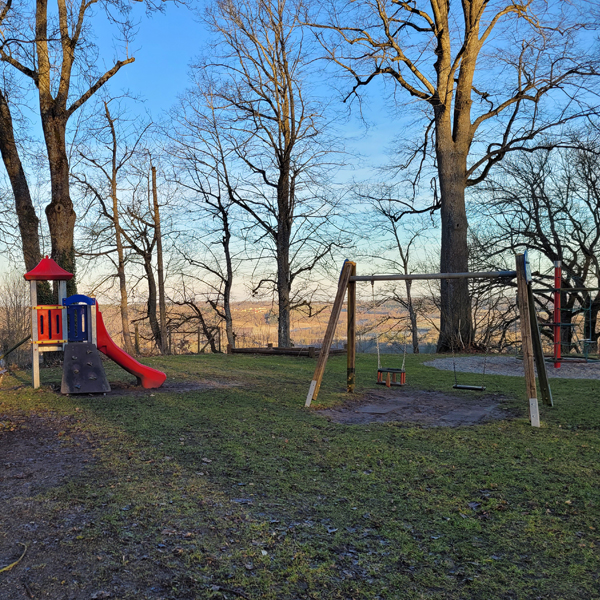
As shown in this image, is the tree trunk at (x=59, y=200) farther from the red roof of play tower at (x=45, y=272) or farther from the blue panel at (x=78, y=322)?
the blue panel at (x=78, y=322)

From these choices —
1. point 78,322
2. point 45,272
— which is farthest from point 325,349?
point 45,272

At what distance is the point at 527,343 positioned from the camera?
5.46m

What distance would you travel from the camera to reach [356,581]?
2.29 m

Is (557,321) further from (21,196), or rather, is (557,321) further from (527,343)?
(21,196)

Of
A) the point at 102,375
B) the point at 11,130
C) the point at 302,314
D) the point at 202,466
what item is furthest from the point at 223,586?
the point at 302,314

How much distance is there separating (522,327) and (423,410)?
1619mm

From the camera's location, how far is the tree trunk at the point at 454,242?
13695 millimetres

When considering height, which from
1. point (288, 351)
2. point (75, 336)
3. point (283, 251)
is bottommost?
point (288, 351)

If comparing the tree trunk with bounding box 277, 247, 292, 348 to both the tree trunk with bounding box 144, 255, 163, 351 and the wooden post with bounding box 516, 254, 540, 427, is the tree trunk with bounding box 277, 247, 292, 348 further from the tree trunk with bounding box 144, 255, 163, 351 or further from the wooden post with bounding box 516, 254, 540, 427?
the wooden post with bounding box 516, 254, 540, 427

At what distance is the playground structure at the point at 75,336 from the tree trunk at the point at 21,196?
3482 millimetres

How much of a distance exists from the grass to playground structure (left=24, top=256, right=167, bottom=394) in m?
→ 1.41

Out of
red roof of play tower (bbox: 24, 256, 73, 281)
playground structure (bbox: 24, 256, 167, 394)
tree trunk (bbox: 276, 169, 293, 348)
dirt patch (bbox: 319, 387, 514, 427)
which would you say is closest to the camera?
dirt patch (bbox: 319, 387, 514, 427)

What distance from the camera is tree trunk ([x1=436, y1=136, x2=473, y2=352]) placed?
13.7m

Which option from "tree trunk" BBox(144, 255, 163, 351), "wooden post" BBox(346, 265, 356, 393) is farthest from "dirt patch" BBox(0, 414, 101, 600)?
"tree trunk" BBox(144, 255, 163, 351)
